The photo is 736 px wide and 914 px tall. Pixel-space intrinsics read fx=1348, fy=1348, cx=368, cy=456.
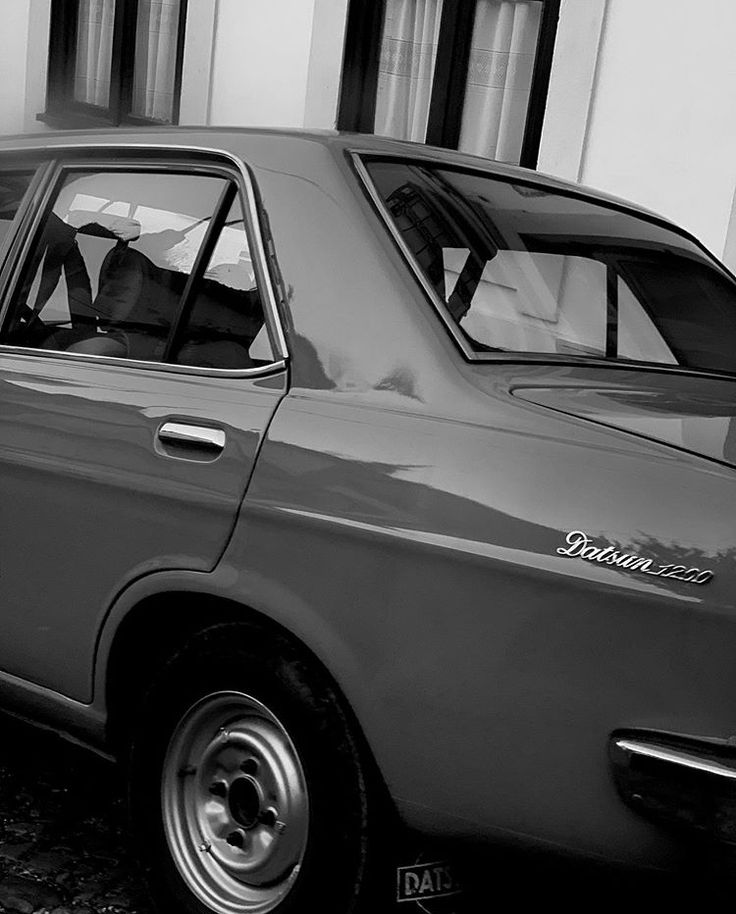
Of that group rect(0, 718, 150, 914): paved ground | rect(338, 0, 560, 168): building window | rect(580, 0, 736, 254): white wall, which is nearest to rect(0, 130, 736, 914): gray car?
rect(0, 718, 150, 914): paved ground

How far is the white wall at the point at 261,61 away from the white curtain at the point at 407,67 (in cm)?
61

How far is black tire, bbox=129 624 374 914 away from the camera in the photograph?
2.57m

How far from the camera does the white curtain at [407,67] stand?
10195 mm

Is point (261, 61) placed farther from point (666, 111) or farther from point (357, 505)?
point (357, 505)

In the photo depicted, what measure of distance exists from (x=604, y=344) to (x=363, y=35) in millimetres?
7886

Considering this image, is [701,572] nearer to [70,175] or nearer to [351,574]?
[351,574]

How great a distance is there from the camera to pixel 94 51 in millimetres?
13172

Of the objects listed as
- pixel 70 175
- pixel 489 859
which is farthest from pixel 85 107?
pixel 489 859

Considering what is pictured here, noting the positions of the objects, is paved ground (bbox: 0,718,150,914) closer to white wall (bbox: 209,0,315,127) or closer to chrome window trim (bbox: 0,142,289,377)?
chrome window trim (bbox: 0,142,289,377)

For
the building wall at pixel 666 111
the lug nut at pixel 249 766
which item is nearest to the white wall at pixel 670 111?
the building wall at pixel 666 111

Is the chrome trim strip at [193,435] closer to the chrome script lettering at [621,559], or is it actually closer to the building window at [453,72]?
the chrome script lettering at [621,559]

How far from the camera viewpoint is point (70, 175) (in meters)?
3.53

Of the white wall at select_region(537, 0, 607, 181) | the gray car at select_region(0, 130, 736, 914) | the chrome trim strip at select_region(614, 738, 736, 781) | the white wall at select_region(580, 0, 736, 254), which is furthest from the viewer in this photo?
the white wall at select_region(537, 0, 607, 181)

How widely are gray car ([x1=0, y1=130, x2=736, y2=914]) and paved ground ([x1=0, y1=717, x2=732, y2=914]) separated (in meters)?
0.09
